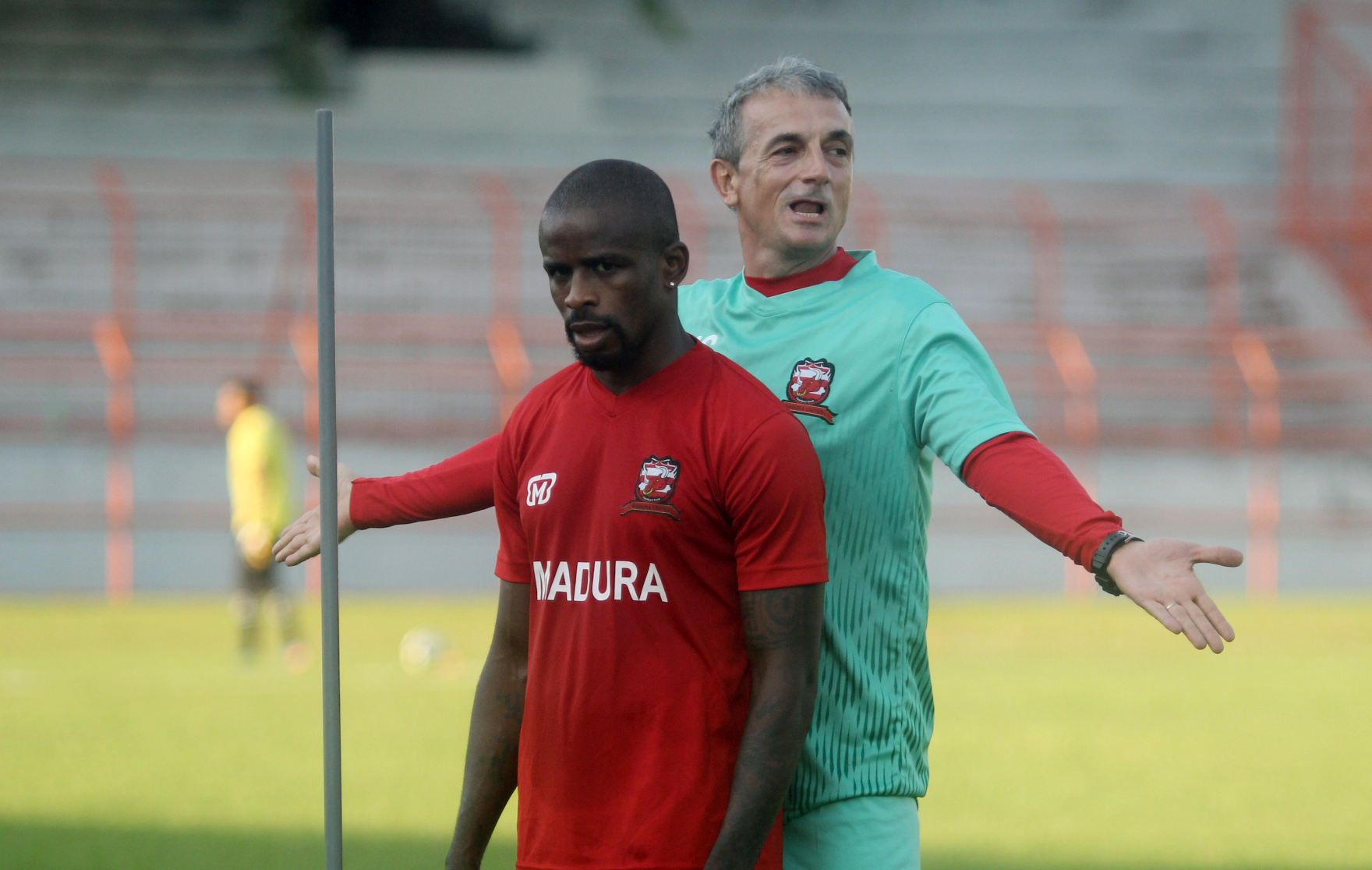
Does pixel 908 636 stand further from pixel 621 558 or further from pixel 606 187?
pixel 606 187

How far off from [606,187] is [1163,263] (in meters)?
19.2

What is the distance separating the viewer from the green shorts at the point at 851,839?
270 cm

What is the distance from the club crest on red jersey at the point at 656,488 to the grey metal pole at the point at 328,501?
0.45 metres

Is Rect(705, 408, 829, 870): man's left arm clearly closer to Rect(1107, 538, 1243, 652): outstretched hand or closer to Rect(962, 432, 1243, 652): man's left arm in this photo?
Rect(962, 432, 1243, 652): man's left arm

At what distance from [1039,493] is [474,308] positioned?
17.0 meters

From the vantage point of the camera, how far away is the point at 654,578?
7.43 feet

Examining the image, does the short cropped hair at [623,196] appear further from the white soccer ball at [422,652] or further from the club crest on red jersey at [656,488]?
the white soccer ball at [422,652]

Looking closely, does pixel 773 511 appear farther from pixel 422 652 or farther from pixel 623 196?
pixel 422 652

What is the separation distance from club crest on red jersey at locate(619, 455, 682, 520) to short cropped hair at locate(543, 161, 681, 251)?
0.32 metres

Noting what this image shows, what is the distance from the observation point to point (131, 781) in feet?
22.8

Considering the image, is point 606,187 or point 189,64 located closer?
point 606,187

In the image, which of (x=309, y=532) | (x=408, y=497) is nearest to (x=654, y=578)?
(x=408, y=497)

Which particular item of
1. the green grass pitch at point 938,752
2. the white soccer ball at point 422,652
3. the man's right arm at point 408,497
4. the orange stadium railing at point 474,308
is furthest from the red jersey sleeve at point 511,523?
the orange stadium railing at point 474,308

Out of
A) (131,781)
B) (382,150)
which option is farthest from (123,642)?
(382,150)
